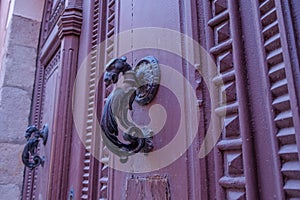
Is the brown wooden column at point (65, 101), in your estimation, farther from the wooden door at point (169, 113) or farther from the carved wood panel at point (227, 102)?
the carved wood panel at point (227, 102)

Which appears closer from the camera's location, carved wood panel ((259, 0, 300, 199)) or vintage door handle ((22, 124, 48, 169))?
carved wood panel ((259, 0, 300, 199))

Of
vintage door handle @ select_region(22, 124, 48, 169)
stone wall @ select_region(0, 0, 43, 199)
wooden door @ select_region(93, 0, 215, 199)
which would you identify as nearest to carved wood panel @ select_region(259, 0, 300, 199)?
wooden door @ select_region(93, 0, 215, 199)

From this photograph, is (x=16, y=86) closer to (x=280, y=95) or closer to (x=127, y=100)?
(x=127, y=100)

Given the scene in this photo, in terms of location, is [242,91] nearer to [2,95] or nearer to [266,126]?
[266,126]

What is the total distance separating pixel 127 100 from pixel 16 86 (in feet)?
4.11

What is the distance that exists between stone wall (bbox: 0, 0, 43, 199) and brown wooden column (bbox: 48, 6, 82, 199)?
2.14ft

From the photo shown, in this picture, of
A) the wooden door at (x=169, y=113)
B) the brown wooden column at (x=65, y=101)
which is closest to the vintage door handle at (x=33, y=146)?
the brown wooden column at (x=65, y=101)

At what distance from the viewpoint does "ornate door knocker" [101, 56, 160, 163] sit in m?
0.51

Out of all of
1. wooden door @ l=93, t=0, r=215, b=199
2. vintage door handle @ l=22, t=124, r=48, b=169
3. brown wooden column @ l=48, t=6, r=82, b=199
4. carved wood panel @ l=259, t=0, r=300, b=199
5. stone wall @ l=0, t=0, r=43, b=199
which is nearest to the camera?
carved wood panel @ l=259, t=0, r=300, b=199

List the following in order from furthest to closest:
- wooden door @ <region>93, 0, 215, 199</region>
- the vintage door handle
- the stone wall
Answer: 1. the stone wall
2. the vintage door handle
3. wooden door @ <region>93, 0, 215, 199</region>

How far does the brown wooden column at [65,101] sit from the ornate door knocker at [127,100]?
0.48 meters

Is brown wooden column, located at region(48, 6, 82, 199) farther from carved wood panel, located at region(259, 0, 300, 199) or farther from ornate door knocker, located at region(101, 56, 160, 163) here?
carved wood panel, located at region(259, 0, 300, 199)

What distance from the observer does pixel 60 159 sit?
979 millimetres

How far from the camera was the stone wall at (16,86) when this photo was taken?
1.53 meters
